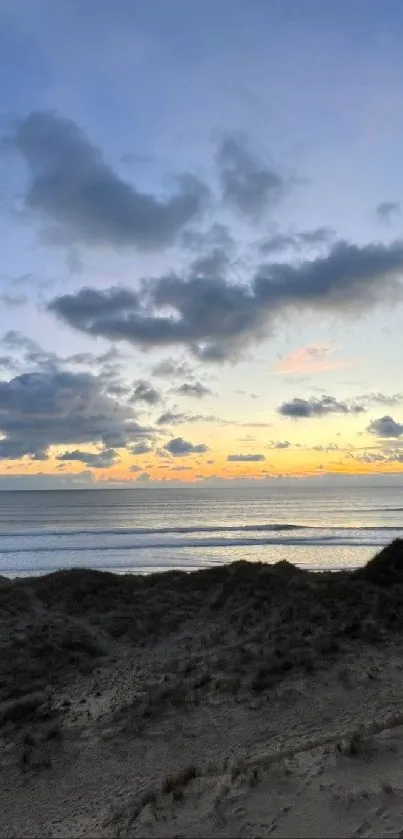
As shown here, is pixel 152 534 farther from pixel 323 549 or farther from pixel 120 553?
pixel 323 549

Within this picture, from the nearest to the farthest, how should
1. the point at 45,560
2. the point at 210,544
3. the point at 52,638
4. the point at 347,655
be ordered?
the point at 347,655 → the point at 52,638 → the point at 45,560 → the point at 210,544

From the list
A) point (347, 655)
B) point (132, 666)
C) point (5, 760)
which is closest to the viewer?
point (5, 760)

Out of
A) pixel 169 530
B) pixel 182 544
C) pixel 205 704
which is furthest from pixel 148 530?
pixel 205 704

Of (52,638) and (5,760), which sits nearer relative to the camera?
(5,760)

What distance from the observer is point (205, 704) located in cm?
1164

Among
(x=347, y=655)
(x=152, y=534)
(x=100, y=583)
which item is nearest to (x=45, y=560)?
(x=152, y=534)

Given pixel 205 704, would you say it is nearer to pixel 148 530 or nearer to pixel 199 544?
pixel 199 544

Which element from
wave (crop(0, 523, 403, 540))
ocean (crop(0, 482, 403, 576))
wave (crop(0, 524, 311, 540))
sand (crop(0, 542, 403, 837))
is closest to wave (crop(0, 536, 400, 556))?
ocean (crop(0, 482, 403, 576))

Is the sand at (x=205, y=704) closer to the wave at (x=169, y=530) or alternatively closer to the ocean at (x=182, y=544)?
the ocean at (x=182, y=544)

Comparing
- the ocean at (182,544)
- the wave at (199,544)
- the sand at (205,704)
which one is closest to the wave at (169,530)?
the ocean at (182,544)

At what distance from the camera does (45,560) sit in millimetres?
42906

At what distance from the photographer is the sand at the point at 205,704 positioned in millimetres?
7477

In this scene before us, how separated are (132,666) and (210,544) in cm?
3779

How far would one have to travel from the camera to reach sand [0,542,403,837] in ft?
24.5
